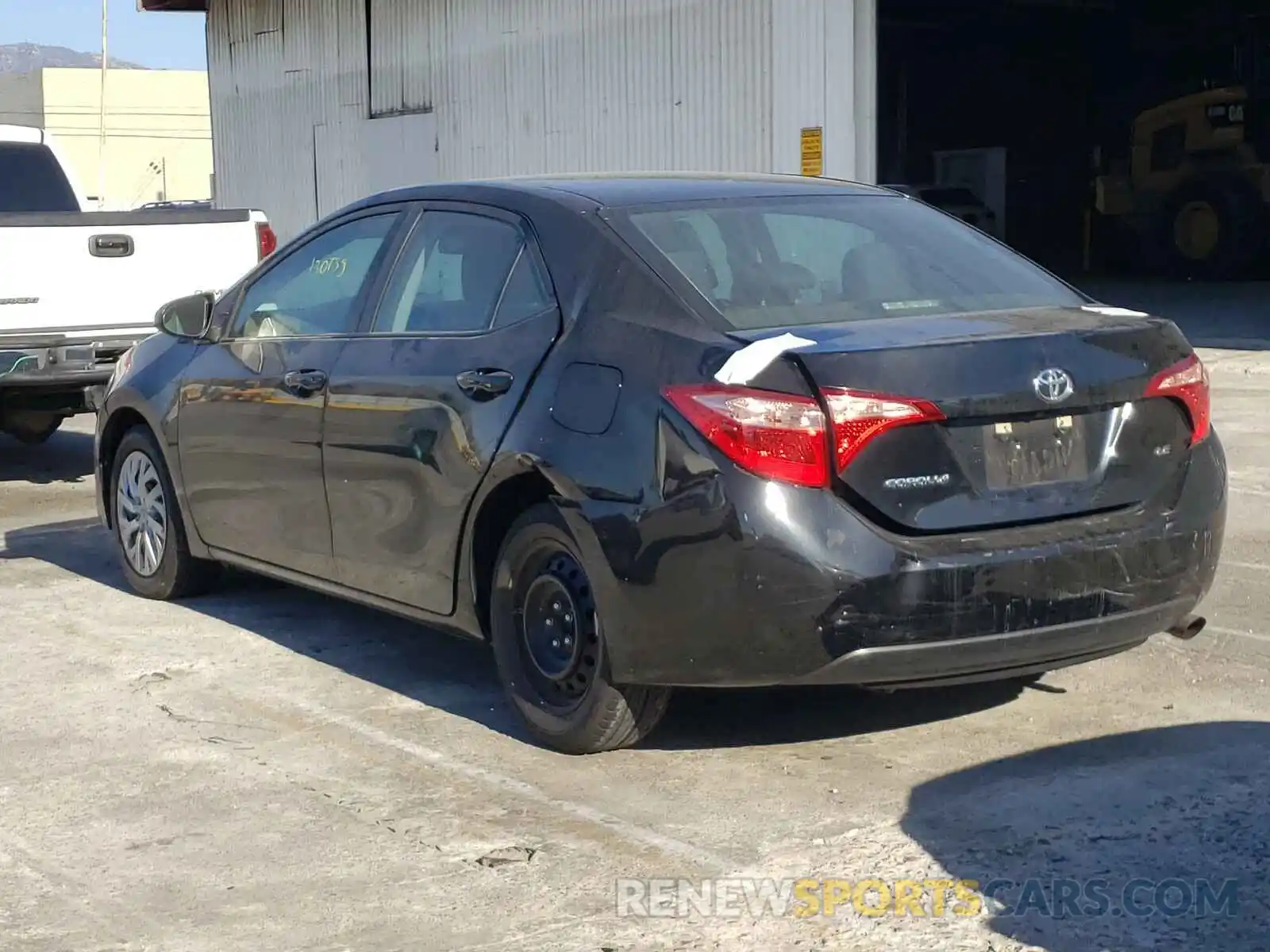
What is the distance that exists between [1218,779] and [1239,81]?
27.3 meters

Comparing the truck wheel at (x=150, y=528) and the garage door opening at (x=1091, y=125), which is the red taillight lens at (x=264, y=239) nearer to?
the truck wheel at (x=150, y=528)

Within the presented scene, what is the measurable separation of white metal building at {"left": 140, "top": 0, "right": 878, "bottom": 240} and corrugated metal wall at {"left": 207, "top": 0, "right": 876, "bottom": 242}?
0.07 ft

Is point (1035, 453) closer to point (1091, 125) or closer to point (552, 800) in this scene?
point (552, 800)

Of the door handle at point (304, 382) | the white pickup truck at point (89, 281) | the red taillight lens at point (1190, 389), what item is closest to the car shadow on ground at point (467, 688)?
the door handle at point (304, 382)

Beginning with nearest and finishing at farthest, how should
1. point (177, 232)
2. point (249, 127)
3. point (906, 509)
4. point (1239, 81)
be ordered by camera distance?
point (906, 509) < point (177, 232) < point (249, 127) < point (1239, 81)

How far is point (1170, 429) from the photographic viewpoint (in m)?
5.14

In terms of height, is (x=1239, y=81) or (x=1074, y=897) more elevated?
(x=1239, y=81)

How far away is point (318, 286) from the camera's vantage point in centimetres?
650

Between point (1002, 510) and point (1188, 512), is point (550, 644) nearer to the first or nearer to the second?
point (1002, 510)

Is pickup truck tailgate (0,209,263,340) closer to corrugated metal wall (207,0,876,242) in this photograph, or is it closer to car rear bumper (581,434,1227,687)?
car rear bumper (581,434,1227,687)

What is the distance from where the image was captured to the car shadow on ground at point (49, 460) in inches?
443

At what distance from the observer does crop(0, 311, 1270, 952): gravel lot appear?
13.4 feet

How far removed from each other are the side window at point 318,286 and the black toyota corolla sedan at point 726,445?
0.07 feet

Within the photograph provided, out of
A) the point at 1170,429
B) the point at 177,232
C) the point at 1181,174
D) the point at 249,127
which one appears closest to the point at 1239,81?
the point at 1181,174
